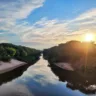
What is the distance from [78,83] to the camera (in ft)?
182

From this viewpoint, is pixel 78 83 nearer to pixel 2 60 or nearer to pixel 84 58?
pixel 84 58

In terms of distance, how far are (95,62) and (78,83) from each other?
33066 millimetres

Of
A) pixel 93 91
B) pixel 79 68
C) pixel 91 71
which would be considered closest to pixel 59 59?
pixel 79 68

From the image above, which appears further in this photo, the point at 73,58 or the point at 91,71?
the point at 73,58

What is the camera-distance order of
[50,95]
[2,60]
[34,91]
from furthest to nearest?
[2,60] → [34,91] → [50,95]

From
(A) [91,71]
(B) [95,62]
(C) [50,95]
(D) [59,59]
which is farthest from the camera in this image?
(D) [59,59]

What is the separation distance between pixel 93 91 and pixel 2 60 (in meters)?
58.9

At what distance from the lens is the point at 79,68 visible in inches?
3423

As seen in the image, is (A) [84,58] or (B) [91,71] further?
(A) [84,58]

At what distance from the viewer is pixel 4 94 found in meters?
41.4

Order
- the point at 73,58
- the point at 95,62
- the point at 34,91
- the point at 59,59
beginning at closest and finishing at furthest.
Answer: the point at 34,91, the point at 95,62, the point at 73,58, the point at 59,59

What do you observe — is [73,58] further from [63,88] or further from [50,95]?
[50,95]

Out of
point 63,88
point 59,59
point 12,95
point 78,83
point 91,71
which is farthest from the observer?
point 59,59

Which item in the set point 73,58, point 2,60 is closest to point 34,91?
point 2,60
